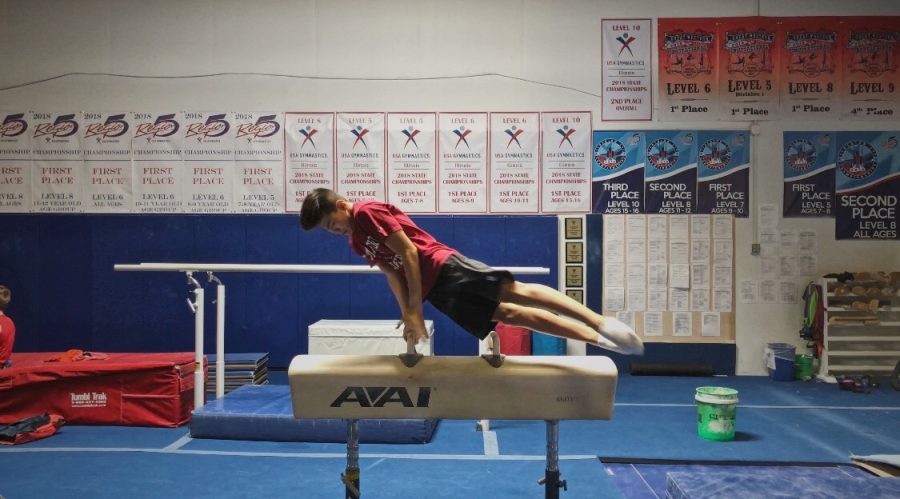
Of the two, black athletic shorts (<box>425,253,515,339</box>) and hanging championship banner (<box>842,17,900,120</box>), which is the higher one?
hanging championship banner (<box>842,17,900,120</box>)

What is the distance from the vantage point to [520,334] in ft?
21.7

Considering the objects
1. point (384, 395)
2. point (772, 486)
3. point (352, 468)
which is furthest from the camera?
point (772, 486)

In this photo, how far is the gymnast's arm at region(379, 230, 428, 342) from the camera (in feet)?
9.12

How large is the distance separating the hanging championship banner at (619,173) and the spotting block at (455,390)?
4.72 meters

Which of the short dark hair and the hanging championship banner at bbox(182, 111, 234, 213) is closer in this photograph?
the short dark hair

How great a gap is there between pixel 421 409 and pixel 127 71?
644 centimetres

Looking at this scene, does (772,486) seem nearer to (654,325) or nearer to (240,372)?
(654,325)

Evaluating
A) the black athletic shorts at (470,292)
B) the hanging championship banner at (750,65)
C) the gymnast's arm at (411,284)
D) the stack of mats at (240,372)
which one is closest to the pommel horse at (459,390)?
the gymnast's arm at (411,284)

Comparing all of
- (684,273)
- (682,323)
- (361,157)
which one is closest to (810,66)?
(684,273)

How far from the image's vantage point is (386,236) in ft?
9.30

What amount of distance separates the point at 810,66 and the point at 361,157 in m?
5.21

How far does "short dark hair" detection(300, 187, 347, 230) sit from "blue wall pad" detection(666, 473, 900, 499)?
219 centimetres

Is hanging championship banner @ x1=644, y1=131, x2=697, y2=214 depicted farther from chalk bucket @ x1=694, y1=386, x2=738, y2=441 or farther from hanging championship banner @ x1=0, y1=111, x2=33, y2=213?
hanging championship banner @ x1=0, y1=111, x2=33, y2=213

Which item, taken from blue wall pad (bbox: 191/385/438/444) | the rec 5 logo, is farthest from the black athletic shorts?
blue wall pad (bbox: 191/385/438/444)
